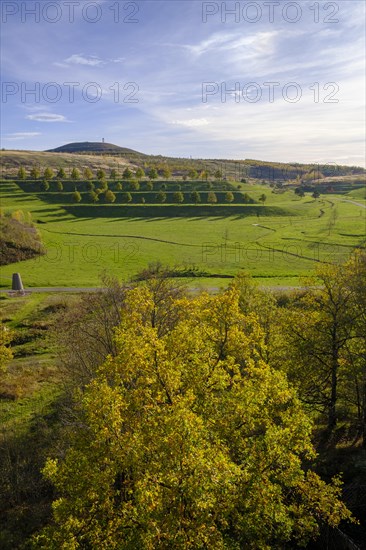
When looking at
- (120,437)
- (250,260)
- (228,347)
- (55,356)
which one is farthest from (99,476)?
(250,260)

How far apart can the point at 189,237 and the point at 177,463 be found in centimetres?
10350

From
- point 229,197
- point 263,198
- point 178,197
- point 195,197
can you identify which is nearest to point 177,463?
point 178,197

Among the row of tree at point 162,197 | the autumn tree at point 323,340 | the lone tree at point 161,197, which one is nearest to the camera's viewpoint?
the autumn tree at point 323,340

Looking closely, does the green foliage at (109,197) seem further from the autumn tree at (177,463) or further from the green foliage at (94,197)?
the autumn tree at (177,463)

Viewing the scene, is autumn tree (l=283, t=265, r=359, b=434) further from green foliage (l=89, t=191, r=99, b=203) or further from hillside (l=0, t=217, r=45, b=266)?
green foliage (l=89, t=191, r=99, b=203)

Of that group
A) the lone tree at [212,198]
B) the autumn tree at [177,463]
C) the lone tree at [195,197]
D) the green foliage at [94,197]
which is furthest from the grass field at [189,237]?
the autumn tree at [177,463]

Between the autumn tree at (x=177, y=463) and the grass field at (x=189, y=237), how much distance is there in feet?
184

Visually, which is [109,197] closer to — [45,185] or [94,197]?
[94,197]

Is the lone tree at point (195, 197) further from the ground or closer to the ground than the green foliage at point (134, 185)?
closer to the ground

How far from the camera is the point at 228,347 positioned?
17516mm

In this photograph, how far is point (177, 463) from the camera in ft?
35.8

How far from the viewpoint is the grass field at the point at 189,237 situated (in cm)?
8012

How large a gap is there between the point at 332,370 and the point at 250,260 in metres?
63.4

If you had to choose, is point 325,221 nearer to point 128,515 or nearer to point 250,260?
point 250,260
